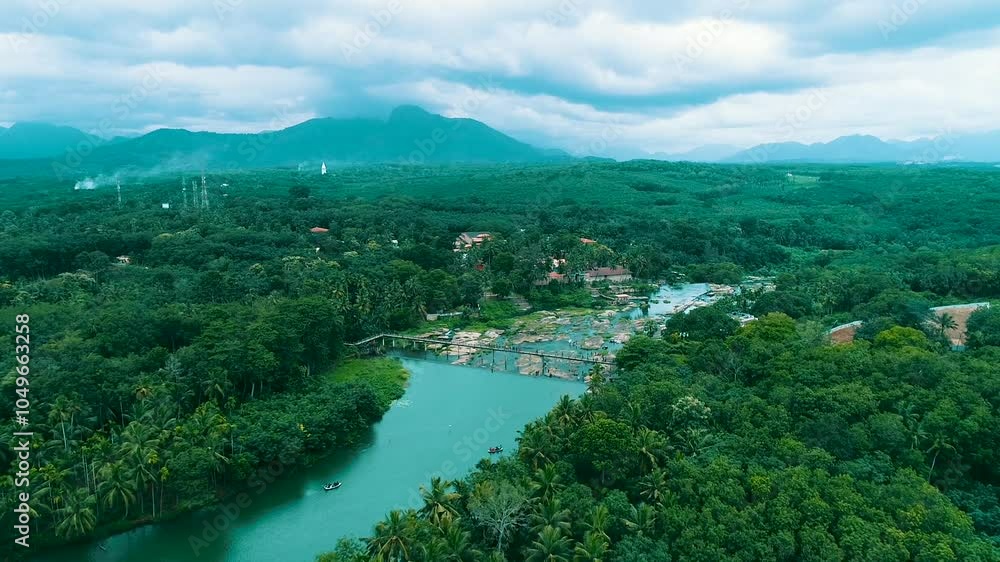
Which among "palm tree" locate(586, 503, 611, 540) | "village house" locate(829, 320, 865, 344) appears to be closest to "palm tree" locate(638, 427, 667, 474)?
"palm tree" locate(586, 503, 611, 540)

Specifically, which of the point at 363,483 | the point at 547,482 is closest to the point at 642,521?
the point at 547,482

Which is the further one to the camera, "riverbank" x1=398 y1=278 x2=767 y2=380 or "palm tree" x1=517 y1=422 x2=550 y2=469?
"riverbank" x1=398 y1=278 x2=767 y2=380

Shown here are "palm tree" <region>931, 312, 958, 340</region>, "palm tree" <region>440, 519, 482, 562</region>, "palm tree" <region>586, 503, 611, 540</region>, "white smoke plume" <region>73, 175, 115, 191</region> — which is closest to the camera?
"palm tree" <region>440, 519, 482, 562</region>

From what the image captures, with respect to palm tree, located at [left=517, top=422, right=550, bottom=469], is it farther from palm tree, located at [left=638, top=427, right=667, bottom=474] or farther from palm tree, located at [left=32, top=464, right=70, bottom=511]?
palm tree, located at [left=32, top=464, right=70, bottom=511]

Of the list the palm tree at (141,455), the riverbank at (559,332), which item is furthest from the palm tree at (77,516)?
the riverbank at (559,332)

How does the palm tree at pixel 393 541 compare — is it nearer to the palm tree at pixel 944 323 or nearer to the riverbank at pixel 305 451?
the riverbank at pixel 305 451

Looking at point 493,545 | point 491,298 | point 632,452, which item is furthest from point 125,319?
point 491,298

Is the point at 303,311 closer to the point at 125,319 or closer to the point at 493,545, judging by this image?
the point at 125,319
